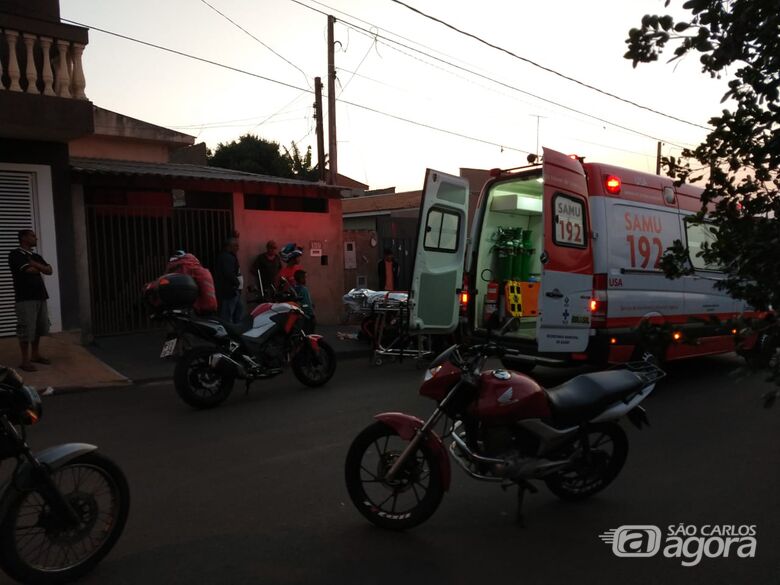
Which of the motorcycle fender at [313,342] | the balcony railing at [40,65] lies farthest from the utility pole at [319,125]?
the motorcycle fender at [313,342]

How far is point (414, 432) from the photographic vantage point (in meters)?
3.66

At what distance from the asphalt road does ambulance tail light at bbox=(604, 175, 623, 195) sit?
2.31 meters

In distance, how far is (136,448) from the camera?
5.45 m

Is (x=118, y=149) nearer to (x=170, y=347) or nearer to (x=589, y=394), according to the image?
(x=170, y=347)

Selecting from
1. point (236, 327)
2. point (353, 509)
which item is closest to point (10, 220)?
point (236, 327)

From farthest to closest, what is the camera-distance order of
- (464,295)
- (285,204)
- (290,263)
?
(285,204)
(290,263)
(464,295)

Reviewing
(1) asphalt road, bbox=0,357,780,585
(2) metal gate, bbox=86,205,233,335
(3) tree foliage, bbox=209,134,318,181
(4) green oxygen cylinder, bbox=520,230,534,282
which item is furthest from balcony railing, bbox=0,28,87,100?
(3) tree foliage, bbox=209,134,318,181

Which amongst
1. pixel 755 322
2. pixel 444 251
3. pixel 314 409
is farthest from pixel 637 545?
pixel 444 251

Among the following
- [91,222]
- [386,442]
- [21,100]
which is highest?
[21,100]

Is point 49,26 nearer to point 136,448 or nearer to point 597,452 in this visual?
point 136,448

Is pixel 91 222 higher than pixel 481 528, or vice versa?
pixel 91 222

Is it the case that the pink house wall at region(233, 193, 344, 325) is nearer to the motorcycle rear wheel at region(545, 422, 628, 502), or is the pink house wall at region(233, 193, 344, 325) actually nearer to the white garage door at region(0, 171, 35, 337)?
the white garage door at region(0, 171, 35, 337)

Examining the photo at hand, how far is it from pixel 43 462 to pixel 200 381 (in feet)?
12.1

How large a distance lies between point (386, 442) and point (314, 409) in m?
3.03
